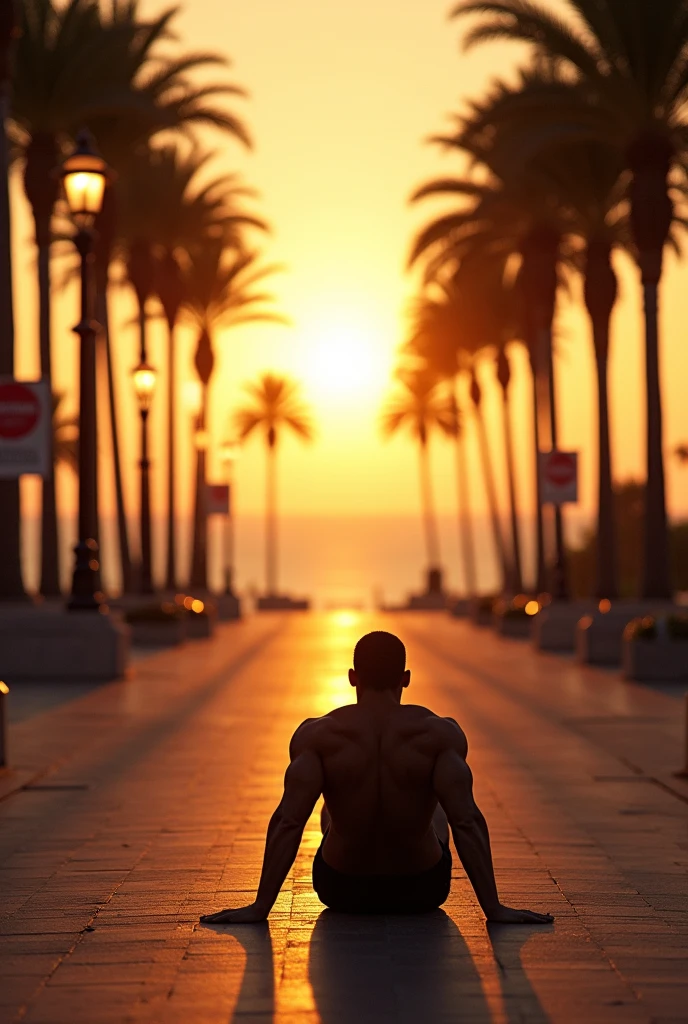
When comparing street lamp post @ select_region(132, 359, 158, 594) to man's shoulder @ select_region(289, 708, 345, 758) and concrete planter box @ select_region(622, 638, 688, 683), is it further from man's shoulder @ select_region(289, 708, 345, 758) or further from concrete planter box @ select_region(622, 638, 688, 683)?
man's shoulder @ select_region(289, 708, 345, 758)

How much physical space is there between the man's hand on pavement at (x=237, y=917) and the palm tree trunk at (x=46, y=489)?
85.4 feet

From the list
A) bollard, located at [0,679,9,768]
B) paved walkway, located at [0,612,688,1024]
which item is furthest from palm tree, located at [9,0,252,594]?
bollard, located at [0,679,9,768]

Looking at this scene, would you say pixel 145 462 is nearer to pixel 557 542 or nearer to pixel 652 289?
pixel 557 542

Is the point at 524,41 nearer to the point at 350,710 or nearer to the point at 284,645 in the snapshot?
the point at 284,645

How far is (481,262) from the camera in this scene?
4319 cm

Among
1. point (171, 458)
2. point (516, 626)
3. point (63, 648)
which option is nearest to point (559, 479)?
point (63, 648)

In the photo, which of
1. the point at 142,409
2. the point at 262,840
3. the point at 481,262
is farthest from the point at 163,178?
the point at 262,840

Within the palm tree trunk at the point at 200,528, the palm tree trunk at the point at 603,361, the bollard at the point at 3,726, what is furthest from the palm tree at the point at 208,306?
the bollard at the point at 3,726

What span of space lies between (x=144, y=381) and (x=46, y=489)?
329cm

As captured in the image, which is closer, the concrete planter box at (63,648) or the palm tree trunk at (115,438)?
the concrete planter box at (63,648)

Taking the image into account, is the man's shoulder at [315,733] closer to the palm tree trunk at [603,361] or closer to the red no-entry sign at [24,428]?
the red no-entry sign at [24,428]

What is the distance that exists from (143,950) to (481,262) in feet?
123

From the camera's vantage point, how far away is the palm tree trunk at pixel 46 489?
32.3 m

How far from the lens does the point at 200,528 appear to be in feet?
193
